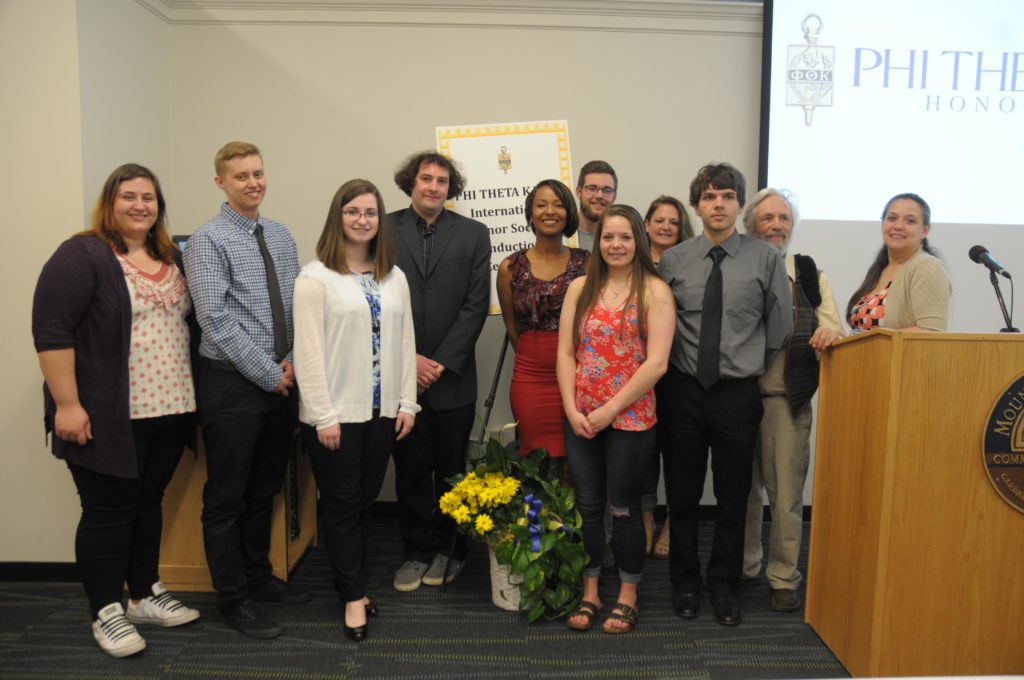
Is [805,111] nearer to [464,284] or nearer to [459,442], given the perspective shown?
[464,284]

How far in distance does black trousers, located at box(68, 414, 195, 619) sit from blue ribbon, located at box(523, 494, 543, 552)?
1183mm

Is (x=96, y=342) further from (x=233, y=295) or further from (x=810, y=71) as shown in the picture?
(x=810, y=71)

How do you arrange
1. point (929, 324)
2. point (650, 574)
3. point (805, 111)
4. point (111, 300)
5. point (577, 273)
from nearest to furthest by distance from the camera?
point (111, 300), point (929, 324), point (577, 273), point (650, 574), point (805, 111)

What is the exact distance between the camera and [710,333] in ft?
7.90

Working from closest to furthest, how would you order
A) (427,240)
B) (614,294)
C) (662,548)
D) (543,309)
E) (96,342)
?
1. (96,342)
2. (614,294)
3. (543,309)
4. (427,240)
5. (662,548)

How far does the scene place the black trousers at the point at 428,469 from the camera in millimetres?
2770

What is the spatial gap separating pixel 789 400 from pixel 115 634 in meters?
2.34

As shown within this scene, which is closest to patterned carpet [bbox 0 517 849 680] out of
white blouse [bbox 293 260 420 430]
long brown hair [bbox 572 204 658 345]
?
white blouse [bbox 293 260 420 430]

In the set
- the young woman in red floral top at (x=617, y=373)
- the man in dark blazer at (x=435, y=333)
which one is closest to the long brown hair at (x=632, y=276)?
the young woman in red floral top at (x=617, y=373)

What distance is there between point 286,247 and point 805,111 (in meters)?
2.58

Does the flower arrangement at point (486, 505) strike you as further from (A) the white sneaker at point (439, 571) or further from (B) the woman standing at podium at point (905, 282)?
A: (B) the woman standing at podium at point (905, 282)

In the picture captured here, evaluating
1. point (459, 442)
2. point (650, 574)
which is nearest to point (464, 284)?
point (459, 442)

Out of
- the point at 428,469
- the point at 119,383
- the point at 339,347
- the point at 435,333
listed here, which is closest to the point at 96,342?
the point at 119,383

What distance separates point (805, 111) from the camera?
141 inches
